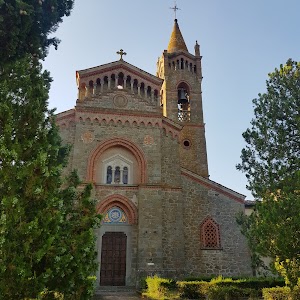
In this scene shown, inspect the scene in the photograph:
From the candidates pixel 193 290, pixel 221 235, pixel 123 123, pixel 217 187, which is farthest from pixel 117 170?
pixel 193 290

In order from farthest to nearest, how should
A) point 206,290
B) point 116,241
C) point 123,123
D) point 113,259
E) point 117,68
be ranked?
point 117,68 → point 123,123 → point 116,241 → point 113,259 → point 206,290

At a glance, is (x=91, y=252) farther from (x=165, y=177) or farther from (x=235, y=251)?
(x=235, y=251)

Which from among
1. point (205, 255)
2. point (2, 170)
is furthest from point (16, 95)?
point (205, 255)

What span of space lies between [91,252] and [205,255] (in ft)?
40.8

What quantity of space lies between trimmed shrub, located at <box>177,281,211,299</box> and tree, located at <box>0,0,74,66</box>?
37.3ft

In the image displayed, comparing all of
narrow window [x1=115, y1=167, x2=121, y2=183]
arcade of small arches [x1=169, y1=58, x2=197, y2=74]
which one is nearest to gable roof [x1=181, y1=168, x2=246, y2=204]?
narrow window [x1=115, y1=167, x2=121, y2=183]

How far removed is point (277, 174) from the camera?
41.6 ft

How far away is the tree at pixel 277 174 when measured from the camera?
10844 millimetres

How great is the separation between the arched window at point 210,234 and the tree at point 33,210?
40.2 ft

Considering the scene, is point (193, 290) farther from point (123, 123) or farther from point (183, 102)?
point (183, 102)

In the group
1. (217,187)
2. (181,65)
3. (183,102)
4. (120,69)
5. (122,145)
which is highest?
(181,65)

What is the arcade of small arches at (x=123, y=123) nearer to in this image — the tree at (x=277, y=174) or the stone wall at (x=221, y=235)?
the stone wall at (x=221, y=235)

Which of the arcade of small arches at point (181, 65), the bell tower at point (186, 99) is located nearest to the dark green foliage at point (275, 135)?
the bell tower at point (186, 99)

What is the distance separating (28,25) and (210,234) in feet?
54.1
